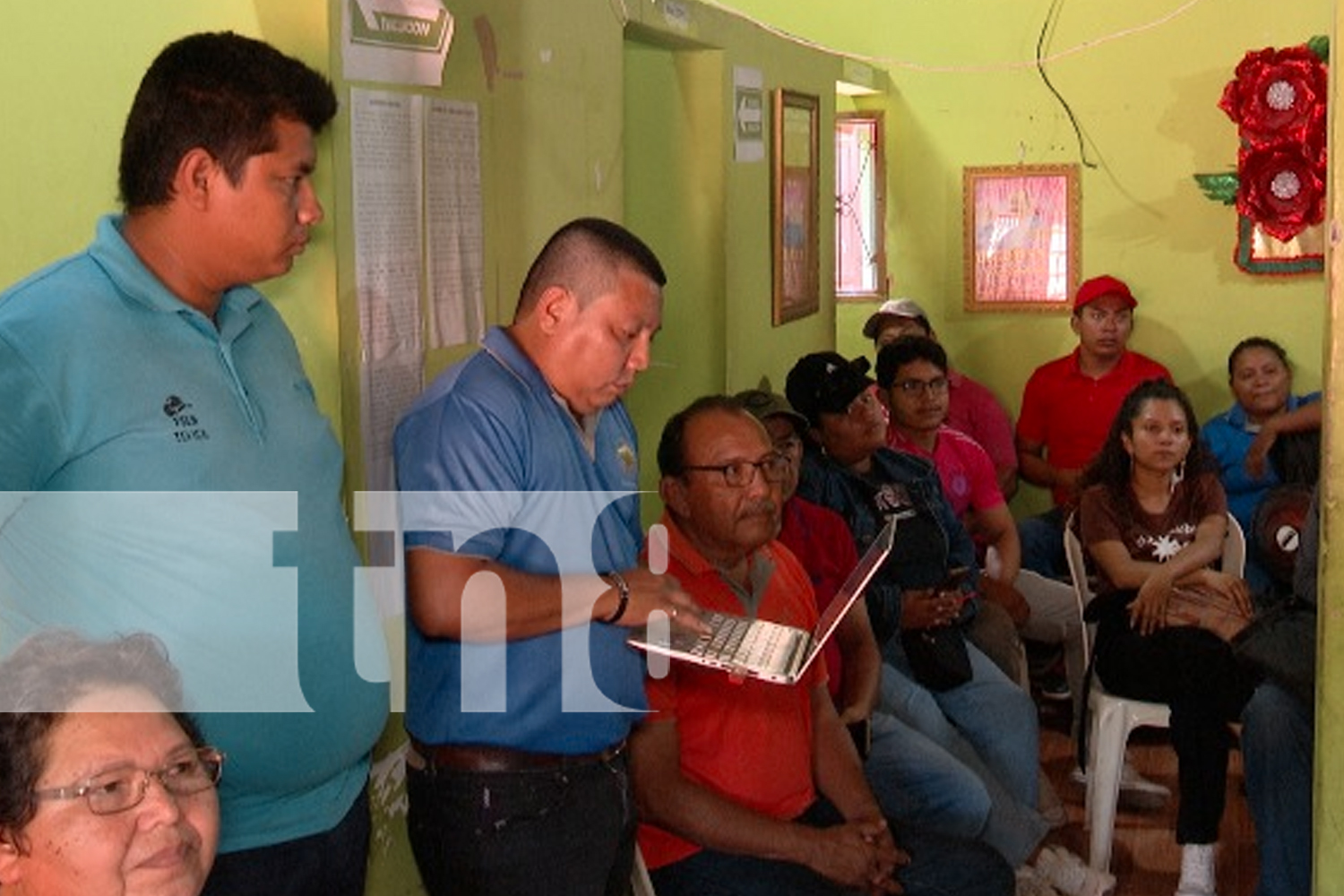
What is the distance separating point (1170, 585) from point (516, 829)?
100 inches

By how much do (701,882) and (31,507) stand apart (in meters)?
1.51

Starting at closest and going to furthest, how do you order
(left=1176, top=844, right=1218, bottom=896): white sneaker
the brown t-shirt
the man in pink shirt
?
(left=1176, top=844, right=1218, bottom=896): white sneaker, the brown t-shirt, the man in pink shirt

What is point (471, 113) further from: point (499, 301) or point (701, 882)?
point (701, 882)

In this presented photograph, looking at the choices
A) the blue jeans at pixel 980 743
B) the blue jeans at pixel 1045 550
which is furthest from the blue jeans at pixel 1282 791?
the blue jeans at pixel 1045 550

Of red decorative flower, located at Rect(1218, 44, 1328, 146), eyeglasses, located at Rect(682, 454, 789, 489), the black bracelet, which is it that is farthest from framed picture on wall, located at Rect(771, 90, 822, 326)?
the black bracelet

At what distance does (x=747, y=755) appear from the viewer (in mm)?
3244

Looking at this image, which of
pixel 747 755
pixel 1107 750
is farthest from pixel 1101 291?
pixel 747 755

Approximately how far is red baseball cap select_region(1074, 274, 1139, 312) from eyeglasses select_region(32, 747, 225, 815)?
5.60m

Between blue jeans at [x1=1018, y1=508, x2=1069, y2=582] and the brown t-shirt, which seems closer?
the brown t-shirt

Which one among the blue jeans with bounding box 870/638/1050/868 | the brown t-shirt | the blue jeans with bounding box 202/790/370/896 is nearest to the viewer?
the blue jeans with bounding box 202/790/370/896

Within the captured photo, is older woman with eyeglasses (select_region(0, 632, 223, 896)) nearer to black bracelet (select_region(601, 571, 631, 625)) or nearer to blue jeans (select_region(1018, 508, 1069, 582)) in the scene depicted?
black bracelet (select_region(601, 571, 631, 625))

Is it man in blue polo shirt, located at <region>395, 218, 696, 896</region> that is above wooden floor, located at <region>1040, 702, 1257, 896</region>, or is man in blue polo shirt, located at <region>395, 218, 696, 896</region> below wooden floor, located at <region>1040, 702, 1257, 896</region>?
above

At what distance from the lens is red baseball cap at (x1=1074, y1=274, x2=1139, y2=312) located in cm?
690

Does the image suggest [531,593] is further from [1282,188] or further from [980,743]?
[1282,188]
